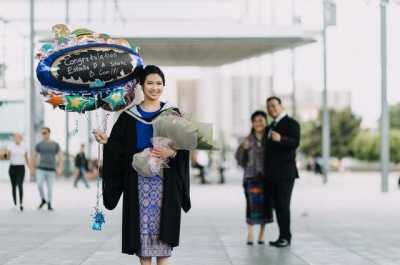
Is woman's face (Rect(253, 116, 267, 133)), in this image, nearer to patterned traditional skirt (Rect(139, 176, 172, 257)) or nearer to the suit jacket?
the suit jacket

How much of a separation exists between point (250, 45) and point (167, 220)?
28.1 metres

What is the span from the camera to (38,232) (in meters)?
13.0

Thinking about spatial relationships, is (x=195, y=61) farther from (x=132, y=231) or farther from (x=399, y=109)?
(x=399, y=109)

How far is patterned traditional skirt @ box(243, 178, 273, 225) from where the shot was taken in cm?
1141

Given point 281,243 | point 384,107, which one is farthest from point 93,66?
point 384,107

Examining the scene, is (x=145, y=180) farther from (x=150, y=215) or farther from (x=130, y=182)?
(x=150, y=215)

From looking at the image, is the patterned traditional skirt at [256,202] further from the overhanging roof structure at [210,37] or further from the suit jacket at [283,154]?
the overhanging roof structure at [210,37]

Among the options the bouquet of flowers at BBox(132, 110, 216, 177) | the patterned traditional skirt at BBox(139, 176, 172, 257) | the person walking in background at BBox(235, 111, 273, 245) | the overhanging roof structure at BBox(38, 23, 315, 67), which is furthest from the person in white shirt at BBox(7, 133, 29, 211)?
the overhanging roof structure at BBox(38, 23, 315, 67)

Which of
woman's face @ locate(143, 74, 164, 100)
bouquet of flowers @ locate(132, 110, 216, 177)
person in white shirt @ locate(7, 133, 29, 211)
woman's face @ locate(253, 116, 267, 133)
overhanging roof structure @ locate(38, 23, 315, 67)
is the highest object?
overhanging roof structure @ locate(38, 23, 315, 67)

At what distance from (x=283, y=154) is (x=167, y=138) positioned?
5059mm

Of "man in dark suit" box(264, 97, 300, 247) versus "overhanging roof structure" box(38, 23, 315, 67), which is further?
"overhanging roof structure" box(38, 23, 315, 67)

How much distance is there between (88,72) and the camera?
6.68 meters

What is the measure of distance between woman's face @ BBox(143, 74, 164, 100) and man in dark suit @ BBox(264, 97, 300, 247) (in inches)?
188

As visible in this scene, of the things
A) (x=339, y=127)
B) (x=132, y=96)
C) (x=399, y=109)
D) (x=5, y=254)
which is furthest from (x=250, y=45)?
(x=399, y=109)
